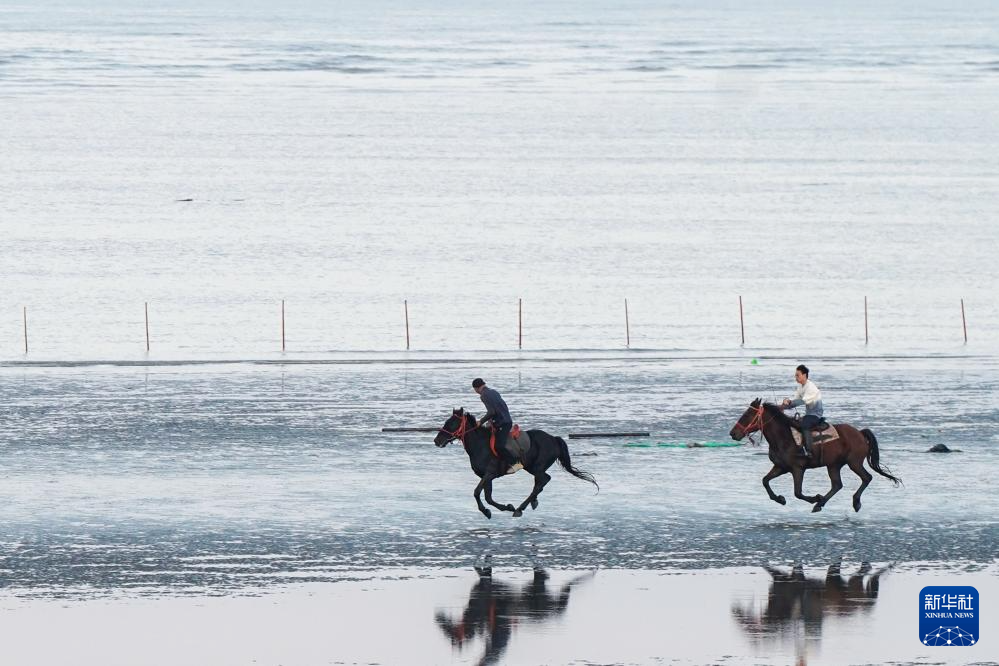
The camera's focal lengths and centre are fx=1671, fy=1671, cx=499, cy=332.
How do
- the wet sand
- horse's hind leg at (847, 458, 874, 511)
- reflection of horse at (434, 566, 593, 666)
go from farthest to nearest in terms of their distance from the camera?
horse's hind leg at (847, 458, 874, 511), reflection of horse at (434, 566, 593, 666), the wet sand

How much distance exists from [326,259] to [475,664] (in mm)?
60539

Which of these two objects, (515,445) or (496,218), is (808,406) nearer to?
(515,445)

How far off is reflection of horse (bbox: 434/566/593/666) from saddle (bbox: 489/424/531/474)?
2893mm

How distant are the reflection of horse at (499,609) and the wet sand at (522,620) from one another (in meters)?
0.02

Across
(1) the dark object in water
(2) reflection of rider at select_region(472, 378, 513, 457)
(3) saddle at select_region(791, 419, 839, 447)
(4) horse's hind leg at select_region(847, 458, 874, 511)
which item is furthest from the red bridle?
(1) the dark object in water

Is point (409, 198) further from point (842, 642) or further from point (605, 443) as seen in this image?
point (842, 642)

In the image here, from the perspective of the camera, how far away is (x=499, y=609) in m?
17.0

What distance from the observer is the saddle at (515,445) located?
2123 centimetres

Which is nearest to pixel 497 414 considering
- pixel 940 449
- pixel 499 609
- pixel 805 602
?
pixel 499 609

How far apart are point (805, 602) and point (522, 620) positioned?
117 inches

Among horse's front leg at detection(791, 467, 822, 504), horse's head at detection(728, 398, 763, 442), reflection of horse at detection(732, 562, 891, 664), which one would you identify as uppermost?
horse's head at detection(728, 398, 763, 442)

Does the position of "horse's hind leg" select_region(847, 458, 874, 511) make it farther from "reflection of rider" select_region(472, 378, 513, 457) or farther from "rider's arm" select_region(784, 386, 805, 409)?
A: "reflection of rider" select_region(472, 378, 513, 457)

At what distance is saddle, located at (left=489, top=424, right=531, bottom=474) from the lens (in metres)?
21.2

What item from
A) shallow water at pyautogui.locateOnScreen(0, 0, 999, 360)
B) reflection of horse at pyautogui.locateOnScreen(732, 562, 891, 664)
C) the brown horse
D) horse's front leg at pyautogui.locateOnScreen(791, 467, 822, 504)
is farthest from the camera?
shallow water at pyautogui.locateOnScreen(0, 0, 999, 360)
